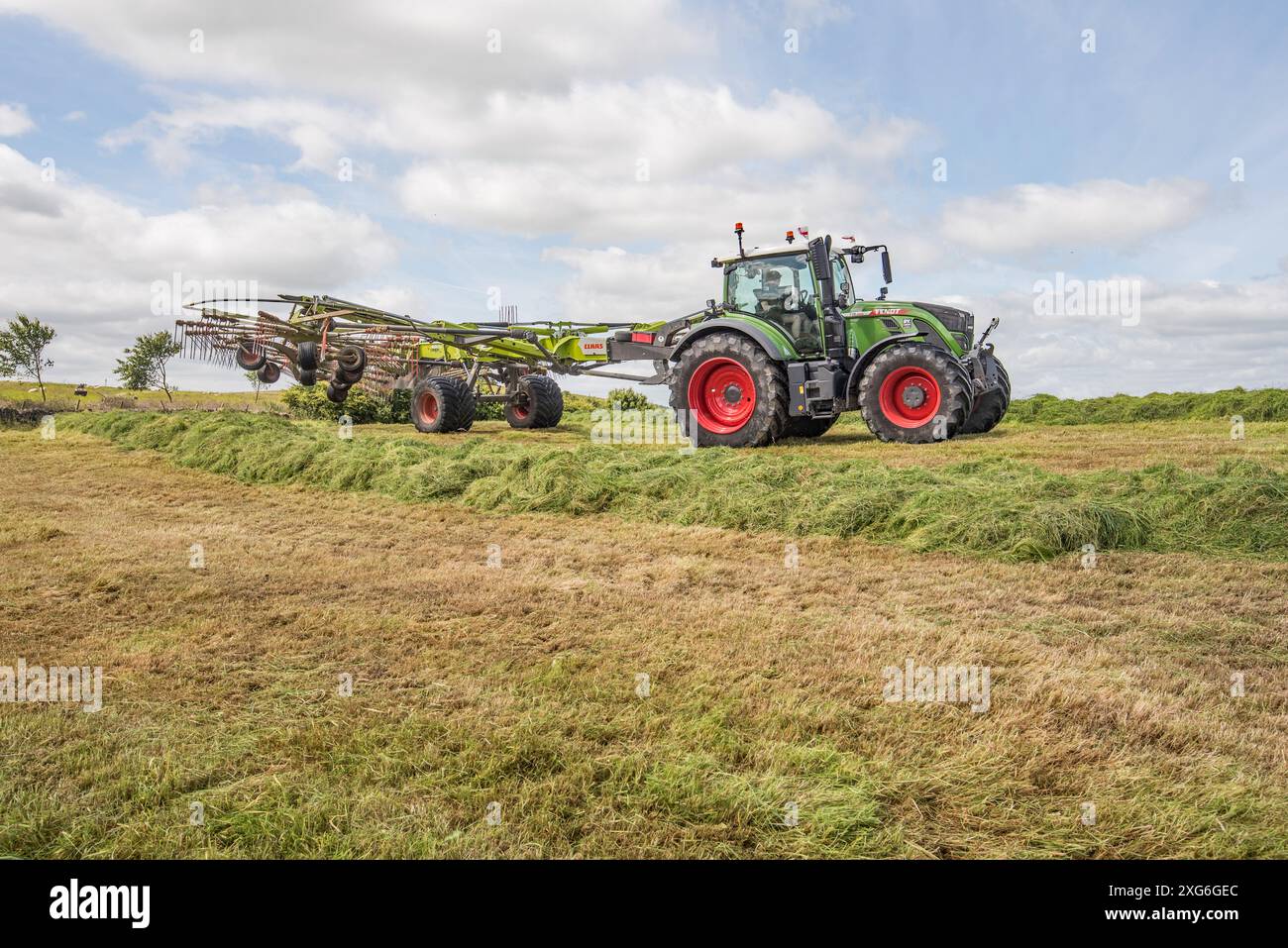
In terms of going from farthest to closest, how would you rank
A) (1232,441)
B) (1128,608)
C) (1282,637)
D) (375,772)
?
(1232,441) → (1128,608) → (1282,637) → (375,772)

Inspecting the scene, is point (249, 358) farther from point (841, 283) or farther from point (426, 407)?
point (841, 283)

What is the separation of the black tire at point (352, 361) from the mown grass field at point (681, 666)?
537 centimetres

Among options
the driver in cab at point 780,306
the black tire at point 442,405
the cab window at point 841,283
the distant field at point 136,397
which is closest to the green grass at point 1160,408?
the cab window at point 841,283

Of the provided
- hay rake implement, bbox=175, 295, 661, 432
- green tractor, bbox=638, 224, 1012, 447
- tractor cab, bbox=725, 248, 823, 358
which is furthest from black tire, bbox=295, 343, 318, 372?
tractor cab, bbox=725, 248, 823, 358

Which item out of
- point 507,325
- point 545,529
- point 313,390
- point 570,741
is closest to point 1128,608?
point 570,741

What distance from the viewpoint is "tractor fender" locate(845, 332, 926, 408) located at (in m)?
11.1

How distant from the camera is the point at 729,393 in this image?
488 inches

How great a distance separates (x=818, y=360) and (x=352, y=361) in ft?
26.2

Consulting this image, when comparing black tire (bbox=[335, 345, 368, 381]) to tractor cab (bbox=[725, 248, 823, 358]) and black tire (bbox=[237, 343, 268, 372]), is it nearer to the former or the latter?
black tire (bbox=[237, 343, 268, 372])

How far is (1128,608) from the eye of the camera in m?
5.15

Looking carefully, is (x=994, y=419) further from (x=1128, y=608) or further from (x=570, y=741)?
(x=570, y=741)

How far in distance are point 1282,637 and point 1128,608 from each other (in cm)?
77

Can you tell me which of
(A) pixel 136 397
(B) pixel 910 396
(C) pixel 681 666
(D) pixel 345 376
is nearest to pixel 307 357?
(D) pixel 345 376

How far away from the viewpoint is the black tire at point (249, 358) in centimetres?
1400
